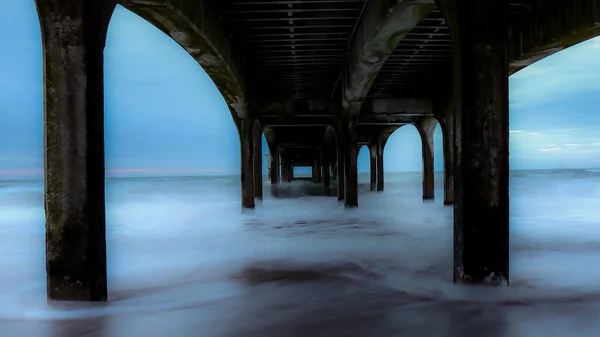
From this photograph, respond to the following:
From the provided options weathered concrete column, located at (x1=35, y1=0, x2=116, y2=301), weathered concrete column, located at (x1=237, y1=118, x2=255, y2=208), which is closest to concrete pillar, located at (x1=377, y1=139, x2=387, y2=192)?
weathered concrete column, located at (x1=237, y1=118, x2=255, y2=208)

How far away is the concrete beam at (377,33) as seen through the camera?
6.87m

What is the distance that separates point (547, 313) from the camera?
421cm

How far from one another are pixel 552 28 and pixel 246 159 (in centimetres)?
977

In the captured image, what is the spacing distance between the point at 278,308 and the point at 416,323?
124 centimetres

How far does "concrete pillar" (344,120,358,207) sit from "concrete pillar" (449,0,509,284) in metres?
10.3

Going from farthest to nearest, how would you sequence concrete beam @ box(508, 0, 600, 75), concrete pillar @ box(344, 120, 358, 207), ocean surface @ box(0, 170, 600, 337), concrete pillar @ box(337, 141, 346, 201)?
concrete pillar @ box(337, 141, 346, 201) < concrete pillar @ box(344, 120, 358, 207) < concrete beam @ box(508, 0, 600, 75) < ocean surface @ box(0, 170, 600, 337)

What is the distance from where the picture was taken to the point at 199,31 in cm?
750

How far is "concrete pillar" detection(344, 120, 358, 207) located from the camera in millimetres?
15281

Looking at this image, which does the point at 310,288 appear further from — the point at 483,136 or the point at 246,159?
the point at 246,159

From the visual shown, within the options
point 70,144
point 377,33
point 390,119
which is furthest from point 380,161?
point 70,144

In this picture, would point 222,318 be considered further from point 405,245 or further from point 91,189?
point 405,245

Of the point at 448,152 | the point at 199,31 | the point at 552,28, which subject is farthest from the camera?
the point at 448,152

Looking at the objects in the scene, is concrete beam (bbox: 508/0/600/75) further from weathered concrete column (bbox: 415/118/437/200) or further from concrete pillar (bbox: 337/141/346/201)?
weathered concrete column (bbox: 415/118/437/200)

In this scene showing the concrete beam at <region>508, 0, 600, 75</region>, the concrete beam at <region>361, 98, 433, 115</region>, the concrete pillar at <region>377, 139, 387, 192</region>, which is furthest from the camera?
the concrete pillar at <region>377, 139, 387, 192</region>
